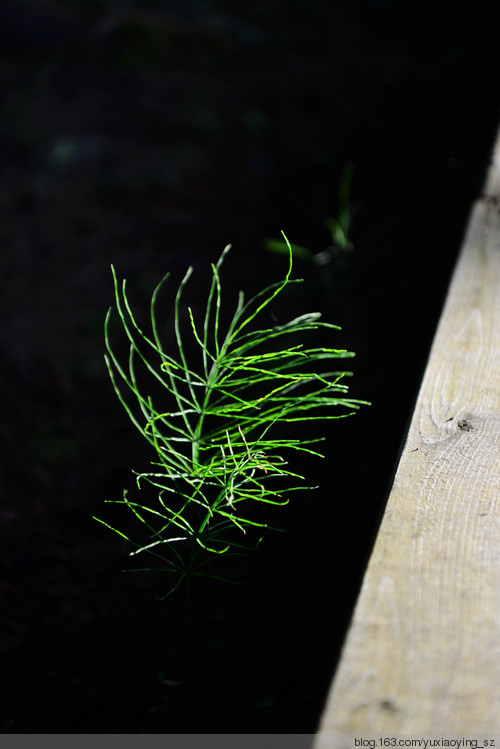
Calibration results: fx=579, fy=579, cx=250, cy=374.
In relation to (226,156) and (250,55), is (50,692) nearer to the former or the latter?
(226,156)

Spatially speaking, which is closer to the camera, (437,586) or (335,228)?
(437,586)

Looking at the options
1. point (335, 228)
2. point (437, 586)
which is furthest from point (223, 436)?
point (335, 228)

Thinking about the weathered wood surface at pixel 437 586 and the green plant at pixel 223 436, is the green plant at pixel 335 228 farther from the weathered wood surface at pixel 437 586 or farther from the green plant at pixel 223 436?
the weathered wood surface at pixel 437 586

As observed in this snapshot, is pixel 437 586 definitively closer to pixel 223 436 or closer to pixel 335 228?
pixel 223 436

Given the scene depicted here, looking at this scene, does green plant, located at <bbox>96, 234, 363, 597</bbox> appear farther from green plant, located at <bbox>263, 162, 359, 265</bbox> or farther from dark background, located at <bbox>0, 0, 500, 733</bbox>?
green plant, located at <bbox>263, 162, 359, 265</bbox>

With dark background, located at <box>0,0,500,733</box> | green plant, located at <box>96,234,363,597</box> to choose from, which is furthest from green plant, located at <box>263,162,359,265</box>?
green plant, located at <box>96,234,363,597</box>

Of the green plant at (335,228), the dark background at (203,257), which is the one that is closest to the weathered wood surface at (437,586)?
the dark background at (203,257)

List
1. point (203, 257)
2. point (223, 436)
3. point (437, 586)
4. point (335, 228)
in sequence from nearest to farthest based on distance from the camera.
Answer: point (437, 586) → point (223, 436) → point (335, 228) → point (203, 257)
